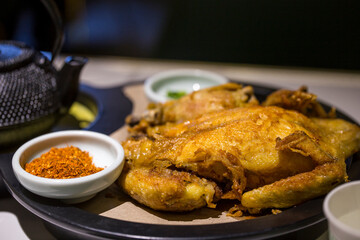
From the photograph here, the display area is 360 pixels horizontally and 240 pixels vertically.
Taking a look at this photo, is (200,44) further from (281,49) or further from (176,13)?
(281,49)

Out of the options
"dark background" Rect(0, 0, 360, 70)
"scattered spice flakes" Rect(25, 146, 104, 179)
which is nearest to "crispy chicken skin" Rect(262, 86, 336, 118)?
"scattered spice flakes" Rect(25, 146, 104, 179)

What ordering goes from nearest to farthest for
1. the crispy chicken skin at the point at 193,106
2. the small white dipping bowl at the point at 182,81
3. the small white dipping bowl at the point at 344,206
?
1. the small white dipping bowl at the point at 344,206
2. the crispy chicken skin at the point at 193,106
3. the small white dipping bowl at the point at 182,81

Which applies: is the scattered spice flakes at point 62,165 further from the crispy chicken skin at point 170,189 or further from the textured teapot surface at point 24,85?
the textured teapot surface at point 24,85

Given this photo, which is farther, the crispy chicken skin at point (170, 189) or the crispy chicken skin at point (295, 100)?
the crispy chicken skin at point (295, 100)

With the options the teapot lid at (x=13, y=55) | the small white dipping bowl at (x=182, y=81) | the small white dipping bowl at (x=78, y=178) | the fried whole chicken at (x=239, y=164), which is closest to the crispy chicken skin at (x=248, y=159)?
the fried whole chicken at (x=239, y=164)

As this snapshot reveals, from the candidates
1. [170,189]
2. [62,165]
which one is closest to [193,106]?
[170,189]

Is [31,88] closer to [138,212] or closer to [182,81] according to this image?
[138,212]
